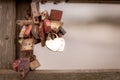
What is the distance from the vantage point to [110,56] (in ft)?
4.60

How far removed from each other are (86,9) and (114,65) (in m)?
0.35

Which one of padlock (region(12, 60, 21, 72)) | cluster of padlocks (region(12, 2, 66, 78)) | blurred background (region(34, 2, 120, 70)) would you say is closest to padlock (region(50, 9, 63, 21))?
cluster of padlocks (region(12, 2, 66, 78))

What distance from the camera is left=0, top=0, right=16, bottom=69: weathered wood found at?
94 cm

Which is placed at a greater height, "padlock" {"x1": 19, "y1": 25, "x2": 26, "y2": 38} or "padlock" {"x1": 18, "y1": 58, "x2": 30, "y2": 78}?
"padlock" {"x1": 19, "y1": 25, "x2": 26, "y2": 38}

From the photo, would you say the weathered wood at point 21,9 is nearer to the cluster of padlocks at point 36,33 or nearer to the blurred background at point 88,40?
the cluster of padlocks at point 36,33

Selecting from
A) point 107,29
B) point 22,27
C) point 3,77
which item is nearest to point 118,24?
point 107,29

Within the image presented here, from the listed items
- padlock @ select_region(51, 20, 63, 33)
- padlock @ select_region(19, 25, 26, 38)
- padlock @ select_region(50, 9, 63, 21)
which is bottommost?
padlock @ select_region(19, 25, 26, 38)

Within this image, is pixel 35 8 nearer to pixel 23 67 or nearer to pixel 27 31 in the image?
pixel 27 31

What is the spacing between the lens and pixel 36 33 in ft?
3.02

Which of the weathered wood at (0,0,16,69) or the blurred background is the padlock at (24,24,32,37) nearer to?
the weathered wood at (0,0,16,69)

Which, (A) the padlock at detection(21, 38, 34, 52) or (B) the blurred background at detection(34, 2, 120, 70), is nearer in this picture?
(A) the padlock at detection(21, 38, 34, 52)

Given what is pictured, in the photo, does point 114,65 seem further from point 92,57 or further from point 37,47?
point 37,47

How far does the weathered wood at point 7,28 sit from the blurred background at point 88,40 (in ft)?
1.02

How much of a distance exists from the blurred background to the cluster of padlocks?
0.32 metres
